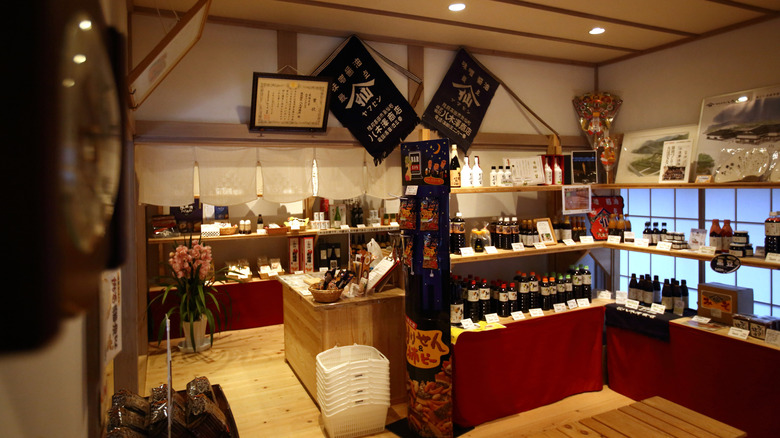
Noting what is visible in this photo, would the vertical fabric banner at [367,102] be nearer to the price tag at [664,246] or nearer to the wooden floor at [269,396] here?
the wooden floor at [269,396]

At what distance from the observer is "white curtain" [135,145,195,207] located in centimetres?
371

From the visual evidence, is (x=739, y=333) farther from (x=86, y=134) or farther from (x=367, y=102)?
(x=86, y=134)

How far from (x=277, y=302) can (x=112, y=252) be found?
4.73 metres

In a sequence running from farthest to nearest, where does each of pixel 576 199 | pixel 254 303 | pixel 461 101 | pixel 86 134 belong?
1. pixel 254 303
2. pixel 461 101
3. pixel 576 199
4. pixel 86 134

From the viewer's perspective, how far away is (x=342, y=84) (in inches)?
157

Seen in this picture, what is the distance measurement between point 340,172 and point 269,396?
1963 millimetres

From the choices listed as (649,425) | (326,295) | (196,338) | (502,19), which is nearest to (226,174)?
(326,295)

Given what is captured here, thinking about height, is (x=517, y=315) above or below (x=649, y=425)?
above

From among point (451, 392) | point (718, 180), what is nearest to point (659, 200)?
point (718, 180)

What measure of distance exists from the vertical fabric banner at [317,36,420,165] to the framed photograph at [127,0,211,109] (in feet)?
5.08

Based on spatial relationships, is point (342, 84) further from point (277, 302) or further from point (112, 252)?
point (112, 252)

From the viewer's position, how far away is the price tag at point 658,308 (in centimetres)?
373

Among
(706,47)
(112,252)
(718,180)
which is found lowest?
(112,252)

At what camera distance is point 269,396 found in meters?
3.66
